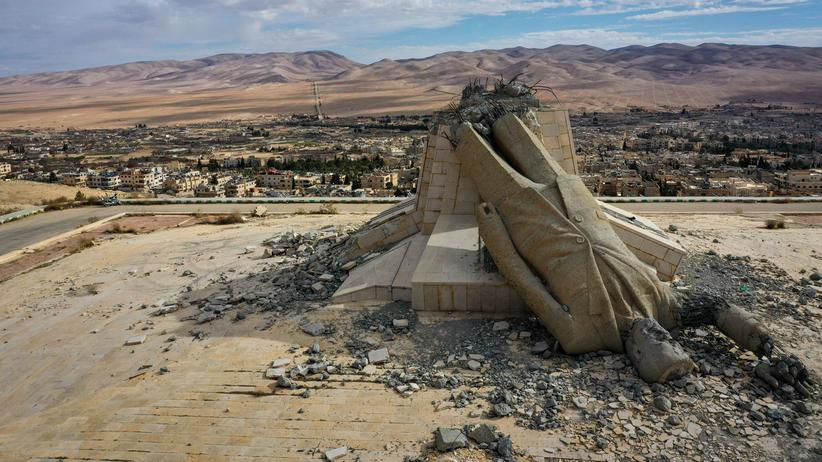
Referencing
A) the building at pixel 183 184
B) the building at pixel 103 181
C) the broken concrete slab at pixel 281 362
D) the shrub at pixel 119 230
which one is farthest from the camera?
the building at pixel 103 181

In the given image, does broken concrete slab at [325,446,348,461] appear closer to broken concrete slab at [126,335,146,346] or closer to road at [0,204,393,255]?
broken concrete slab at [126,335,146,346]

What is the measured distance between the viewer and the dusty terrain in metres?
7.00

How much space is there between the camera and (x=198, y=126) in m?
124

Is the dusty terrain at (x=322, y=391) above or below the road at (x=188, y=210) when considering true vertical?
below

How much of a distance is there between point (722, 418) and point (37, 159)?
89767 millimetres

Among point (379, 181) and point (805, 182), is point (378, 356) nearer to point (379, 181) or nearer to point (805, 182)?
point (379, 181)

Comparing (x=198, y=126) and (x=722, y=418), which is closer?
(x=722, y=418)

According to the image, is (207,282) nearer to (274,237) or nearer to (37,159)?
(274,237)

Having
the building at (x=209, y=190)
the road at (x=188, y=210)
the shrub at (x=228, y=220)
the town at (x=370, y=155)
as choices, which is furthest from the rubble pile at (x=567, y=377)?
the building at (x=209, y=190)

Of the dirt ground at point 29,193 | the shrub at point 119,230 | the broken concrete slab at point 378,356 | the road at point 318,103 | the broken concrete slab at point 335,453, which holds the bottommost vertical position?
the broken concrete slab at point 335,453

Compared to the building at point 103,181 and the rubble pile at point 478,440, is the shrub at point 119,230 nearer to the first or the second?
the rubble pile at point 478,440

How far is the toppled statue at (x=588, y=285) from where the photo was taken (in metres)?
8.08

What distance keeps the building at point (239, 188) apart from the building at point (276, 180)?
1.91 meters

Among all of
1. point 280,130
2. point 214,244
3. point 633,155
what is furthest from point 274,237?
point 280,130
